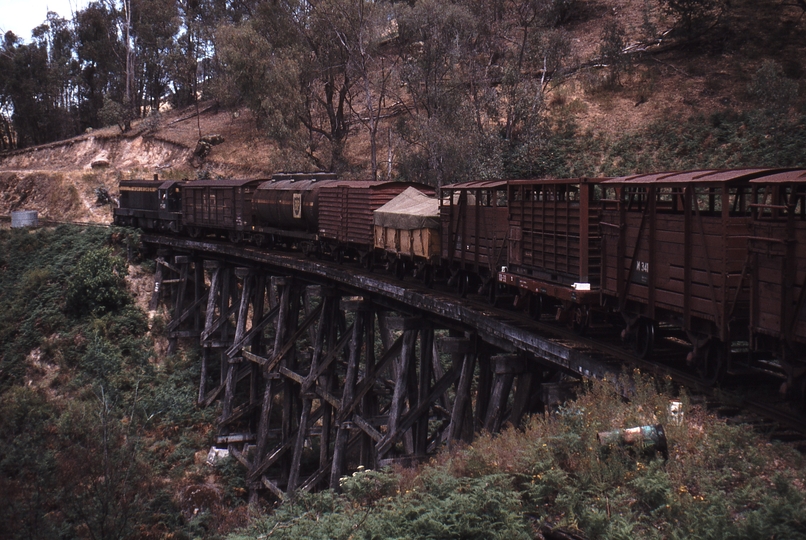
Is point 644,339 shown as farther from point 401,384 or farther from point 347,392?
point 347,392

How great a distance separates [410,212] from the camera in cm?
1630

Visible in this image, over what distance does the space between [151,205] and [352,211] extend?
1580 centimetres

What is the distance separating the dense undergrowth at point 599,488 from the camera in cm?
595

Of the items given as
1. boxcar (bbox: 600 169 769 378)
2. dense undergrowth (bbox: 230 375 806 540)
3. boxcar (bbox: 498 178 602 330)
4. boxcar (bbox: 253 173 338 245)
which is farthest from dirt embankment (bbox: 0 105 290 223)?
dense undergrowth (bbox: 230 375 806 540)

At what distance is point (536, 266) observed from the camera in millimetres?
11977

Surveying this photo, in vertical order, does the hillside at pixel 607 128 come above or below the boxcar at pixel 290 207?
above

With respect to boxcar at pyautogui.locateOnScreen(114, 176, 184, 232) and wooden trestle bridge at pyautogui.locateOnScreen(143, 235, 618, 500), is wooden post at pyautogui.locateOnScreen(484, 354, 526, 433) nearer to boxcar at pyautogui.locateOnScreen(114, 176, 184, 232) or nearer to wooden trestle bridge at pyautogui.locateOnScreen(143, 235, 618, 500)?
wooden trestle bridge at pyautogui.locateOnScreen(143, 235, 618, 500)

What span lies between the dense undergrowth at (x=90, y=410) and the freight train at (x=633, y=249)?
8230 millimetres

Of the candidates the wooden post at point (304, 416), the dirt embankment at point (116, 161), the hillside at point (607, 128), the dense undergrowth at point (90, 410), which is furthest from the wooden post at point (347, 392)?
the dirt embankment at point (116, 161)

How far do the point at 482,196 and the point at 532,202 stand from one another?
89.2 inches

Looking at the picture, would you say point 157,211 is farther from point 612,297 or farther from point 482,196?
point 612,297

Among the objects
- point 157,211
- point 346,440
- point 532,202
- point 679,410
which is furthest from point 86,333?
point 679,410

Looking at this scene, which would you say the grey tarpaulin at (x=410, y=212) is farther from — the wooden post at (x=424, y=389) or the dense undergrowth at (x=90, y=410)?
the dense undergrowth at (x=90, y=410)

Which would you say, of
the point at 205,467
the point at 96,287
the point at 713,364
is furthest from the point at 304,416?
the point at 96,287
